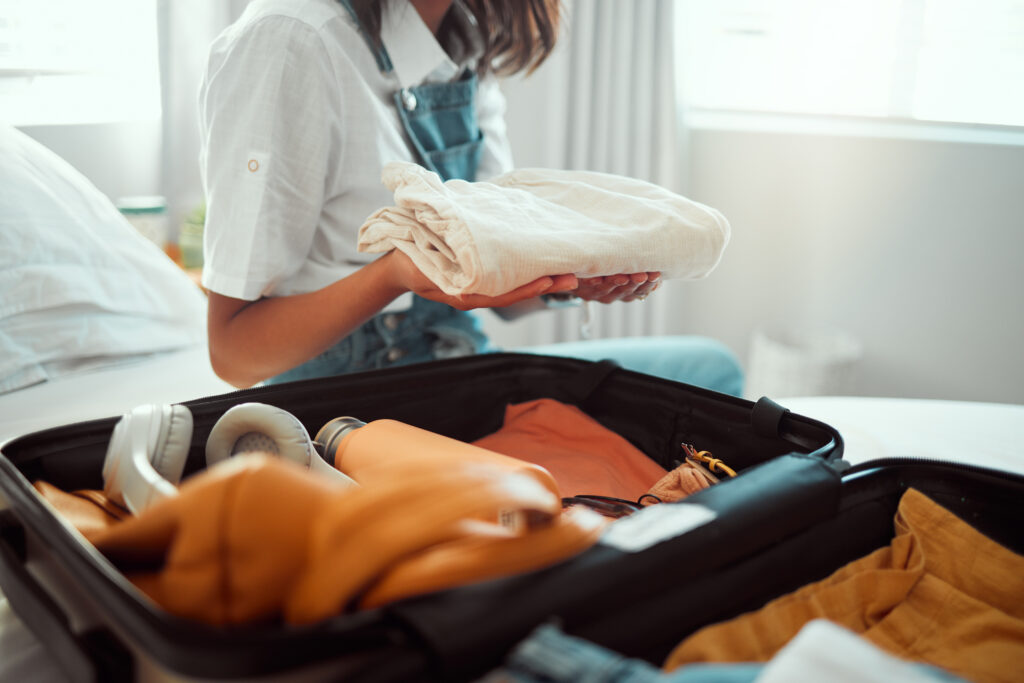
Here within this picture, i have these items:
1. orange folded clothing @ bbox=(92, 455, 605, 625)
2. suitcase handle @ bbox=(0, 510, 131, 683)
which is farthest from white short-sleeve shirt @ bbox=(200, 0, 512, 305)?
orange folded clothing @ bbox=(92, 455, 605, 625)

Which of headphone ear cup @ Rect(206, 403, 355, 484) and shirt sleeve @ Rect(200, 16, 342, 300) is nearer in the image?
headphone ear cup @ Rect(206, 403, 355, 484)

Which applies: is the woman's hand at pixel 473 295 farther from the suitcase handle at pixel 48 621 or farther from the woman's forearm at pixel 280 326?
the suitcase handle at pixel 48 621

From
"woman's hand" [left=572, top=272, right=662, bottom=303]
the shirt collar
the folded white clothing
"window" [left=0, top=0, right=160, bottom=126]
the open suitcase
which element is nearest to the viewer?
the open suitcase

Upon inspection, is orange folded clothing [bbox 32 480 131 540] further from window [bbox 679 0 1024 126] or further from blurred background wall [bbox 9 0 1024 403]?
window [bbox 679 0 1024 126]

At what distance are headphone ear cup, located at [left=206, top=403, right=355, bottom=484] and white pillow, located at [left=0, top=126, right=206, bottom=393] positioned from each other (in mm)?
659

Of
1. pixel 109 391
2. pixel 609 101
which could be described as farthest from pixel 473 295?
pixel 609 101

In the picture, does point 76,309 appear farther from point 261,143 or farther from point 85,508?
point 85,508

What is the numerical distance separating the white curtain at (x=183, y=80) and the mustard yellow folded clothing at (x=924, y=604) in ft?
5.43

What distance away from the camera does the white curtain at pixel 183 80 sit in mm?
1721

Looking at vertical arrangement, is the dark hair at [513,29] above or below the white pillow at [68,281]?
above

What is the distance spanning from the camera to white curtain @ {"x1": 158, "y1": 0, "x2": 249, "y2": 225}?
1.72 m

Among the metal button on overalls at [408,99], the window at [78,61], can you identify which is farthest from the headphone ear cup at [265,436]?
the window at [78,61]

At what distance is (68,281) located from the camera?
3.51ft

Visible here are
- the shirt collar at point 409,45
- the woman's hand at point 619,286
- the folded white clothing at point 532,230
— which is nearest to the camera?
the folded white clothing at point 532,230
